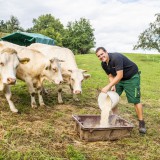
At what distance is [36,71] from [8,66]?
162cm

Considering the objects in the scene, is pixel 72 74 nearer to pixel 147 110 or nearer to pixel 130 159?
Result: pixel 147 110

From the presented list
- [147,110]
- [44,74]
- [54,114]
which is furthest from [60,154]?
[147,110]

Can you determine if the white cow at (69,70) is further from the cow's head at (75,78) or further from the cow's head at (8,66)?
the cow's head at (8,66)

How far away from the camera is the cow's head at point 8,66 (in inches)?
246

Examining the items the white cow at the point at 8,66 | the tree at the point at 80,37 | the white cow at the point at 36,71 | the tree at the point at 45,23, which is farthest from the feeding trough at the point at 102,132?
the tree at the point at 45,23

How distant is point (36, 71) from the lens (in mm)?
8117

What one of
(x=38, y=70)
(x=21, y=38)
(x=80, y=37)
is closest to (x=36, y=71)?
(x=38, y=70)

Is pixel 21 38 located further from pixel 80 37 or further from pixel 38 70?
pixel 80 37

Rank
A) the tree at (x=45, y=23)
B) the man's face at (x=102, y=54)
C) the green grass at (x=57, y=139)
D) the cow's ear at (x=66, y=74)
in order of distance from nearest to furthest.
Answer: the green grass at (x=57, y=139), the man's face at (x=102, y=54), the cow's ear at (x=66, y=74), the tree at (x=45, y=23)

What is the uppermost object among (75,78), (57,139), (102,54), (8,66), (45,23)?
(45,23)

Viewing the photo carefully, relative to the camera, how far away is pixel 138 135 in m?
6.31

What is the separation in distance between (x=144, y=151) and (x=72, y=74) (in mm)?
3977

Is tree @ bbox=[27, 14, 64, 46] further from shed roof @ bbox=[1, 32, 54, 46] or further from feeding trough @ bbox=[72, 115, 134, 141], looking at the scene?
feeding trough @ bbox=[72, 115, 134, 141]

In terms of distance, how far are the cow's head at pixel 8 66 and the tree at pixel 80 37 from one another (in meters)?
56.6
